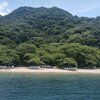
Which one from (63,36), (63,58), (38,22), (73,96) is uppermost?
(38,22)

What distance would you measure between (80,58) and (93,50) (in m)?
7.38

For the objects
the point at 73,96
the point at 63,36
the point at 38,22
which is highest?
the point at 38,22

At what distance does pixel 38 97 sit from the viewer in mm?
37094

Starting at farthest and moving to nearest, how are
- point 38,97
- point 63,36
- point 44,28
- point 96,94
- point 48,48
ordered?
point 44,28, point 63,36, point 48,48, point 96,94, point 38,97

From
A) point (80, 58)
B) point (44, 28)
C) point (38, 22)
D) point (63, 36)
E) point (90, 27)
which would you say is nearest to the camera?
point (80, 58)

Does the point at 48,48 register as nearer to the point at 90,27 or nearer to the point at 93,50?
the point at 93,50

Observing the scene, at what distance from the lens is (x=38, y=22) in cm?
17725

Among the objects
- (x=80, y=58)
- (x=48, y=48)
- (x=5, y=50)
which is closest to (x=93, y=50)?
(x=80, y=58)

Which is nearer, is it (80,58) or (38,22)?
(80,58)

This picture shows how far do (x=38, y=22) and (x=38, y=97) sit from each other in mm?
141977

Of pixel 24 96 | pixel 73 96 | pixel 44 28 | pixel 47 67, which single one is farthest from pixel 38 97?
pixel 44 28

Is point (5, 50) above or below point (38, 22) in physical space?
below

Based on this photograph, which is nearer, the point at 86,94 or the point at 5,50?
the point at 86,94

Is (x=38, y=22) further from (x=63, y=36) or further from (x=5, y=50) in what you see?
(x=5, y=50)
